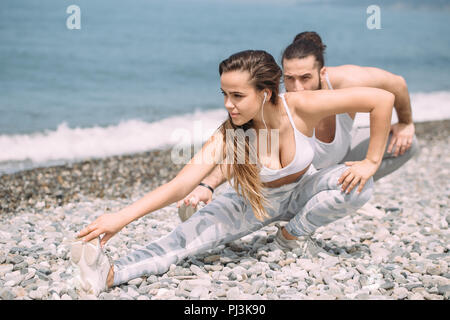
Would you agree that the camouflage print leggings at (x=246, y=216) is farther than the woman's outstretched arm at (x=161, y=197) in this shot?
Yes

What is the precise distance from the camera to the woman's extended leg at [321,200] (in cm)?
333

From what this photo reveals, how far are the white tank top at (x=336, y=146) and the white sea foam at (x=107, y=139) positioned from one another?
421 centimetres

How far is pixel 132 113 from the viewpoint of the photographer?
14.5 metres

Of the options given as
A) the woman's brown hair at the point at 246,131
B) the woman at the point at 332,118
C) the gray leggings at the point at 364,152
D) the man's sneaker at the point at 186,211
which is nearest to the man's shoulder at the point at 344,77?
the woman at the point at 332,118

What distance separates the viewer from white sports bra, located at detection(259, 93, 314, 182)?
3188 mm

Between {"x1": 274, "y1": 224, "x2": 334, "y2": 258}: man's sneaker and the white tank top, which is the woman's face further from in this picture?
{"x1": 274, "y1": 224, "x2": 334, "y2": 258}: man's sneaker

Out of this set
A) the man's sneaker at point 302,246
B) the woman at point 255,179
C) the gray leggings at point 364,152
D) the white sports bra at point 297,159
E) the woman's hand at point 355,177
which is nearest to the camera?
the woman at point 255,179

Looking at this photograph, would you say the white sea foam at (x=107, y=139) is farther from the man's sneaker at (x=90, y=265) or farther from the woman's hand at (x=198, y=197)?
the man's sneaker at (x=90, y=265)

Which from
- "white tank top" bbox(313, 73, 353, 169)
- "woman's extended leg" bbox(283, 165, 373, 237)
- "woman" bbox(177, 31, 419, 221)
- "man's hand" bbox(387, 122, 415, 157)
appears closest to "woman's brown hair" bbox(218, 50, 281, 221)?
"woman's extended leg" bbox(283, 165, 373, 237)

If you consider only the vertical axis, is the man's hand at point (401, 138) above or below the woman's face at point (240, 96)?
below

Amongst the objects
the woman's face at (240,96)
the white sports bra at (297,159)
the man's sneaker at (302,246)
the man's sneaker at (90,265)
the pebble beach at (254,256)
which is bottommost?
the pebble beach at (254,256)

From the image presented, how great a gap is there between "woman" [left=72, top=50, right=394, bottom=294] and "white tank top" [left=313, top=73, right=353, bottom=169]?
0.25 m

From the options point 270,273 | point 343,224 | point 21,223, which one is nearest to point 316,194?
point 270,273

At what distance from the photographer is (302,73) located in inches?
150
